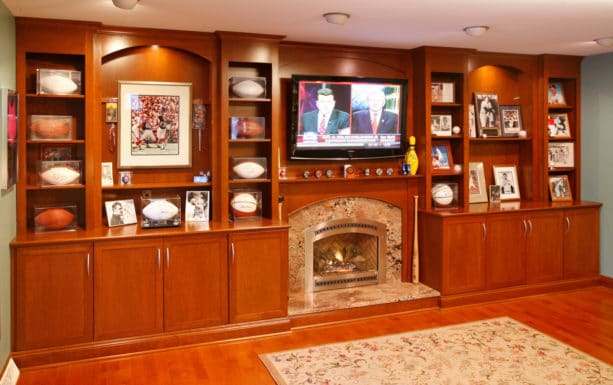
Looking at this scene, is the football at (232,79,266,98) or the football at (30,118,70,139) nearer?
the football at (30,118,70,139)

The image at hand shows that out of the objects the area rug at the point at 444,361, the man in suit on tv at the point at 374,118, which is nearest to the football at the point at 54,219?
the area rug at the point at 444,361

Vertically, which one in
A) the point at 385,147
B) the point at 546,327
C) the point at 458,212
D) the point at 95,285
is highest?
the point at 385,147

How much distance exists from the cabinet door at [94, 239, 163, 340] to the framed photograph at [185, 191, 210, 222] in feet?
1.85

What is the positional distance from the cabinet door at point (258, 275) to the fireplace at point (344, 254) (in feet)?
2.14

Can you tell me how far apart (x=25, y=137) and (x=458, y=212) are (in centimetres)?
371

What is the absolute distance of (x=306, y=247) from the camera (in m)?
5.18

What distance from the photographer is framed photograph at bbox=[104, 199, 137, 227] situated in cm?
442

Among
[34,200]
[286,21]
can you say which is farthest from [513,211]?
[34,200]

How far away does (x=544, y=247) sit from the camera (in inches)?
221

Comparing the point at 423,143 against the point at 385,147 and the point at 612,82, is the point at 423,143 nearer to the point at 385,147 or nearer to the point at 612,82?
the point at 385,147

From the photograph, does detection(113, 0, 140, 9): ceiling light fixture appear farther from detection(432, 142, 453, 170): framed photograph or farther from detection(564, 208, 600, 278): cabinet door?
detection(564, 208, 600, 278): cabinet door

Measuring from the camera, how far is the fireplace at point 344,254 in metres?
5.21

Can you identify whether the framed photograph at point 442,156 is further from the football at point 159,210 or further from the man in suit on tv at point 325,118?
the football at point 159,210

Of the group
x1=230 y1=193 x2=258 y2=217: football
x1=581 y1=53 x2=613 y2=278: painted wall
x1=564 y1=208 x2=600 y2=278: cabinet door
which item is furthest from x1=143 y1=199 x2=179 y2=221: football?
x1=581 y1=53 x2=613 y2=278: painted wall
